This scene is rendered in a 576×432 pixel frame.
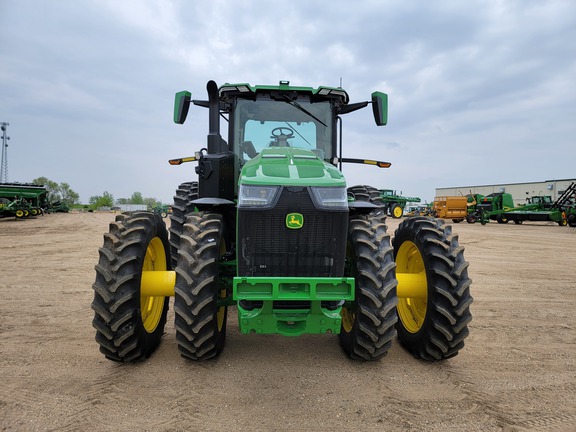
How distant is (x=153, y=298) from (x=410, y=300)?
2845mm

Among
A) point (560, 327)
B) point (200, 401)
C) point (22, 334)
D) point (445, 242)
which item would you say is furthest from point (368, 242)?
point (22, 334)

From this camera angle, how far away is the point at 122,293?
3307 mm

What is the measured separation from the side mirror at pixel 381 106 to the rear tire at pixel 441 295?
1646 mm

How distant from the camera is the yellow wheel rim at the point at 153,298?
398 centimetres

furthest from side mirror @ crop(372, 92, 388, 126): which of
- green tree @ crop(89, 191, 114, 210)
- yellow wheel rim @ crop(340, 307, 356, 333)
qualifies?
green tree @ crop(89, 191, 114, 210)

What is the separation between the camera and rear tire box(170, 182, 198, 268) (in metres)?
5.67

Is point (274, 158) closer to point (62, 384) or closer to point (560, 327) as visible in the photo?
point (62, 384)

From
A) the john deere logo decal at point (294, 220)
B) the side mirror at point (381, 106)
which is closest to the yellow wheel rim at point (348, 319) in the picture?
the john deere logo decal at point (294, 220)

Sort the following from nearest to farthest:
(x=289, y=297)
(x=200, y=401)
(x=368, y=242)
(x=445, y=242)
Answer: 1. (x=200, y=401)
2. (x=289, y=297)
3. (x=368, y=242)
4. (x=445, y=242)

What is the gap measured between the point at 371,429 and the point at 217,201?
7.79 ft

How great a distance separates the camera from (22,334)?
168 inches

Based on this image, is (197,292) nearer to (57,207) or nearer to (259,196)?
(259,196)

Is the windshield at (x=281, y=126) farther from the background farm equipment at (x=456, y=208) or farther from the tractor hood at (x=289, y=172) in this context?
the background farm equipment at (x=456, y=208)

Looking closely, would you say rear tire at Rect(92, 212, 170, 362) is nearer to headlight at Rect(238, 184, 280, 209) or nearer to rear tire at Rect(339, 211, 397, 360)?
headlight at Rect(238, 184, 280, 209)
